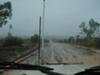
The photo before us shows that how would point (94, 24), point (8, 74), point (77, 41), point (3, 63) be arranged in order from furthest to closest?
point (77, 41) → point (94, 24) → point (3, 63) → point (8, 74)

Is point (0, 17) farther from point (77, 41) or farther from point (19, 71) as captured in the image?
point (77, 41)

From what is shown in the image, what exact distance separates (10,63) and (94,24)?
80.7m

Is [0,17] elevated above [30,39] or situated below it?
above

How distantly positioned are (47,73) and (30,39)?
73438mm

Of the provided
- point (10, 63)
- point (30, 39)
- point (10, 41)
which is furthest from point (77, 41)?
point (10, 63)

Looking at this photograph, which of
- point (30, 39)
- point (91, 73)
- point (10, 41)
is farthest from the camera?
point (30, 39)

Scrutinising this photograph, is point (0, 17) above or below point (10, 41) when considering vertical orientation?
above

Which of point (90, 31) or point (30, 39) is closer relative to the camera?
point (30, 39)

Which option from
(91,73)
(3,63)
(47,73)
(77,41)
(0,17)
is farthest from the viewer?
(77,41)

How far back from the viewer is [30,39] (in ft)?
249

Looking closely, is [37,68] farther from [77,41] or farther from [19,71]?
[77,41]

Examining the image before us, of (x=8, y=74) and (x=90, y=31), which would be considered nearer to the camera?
(x=8, y=74)

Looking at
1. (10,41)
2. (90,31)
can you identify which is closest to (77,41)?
(90,31)

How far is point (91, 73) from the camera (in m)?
2.53
